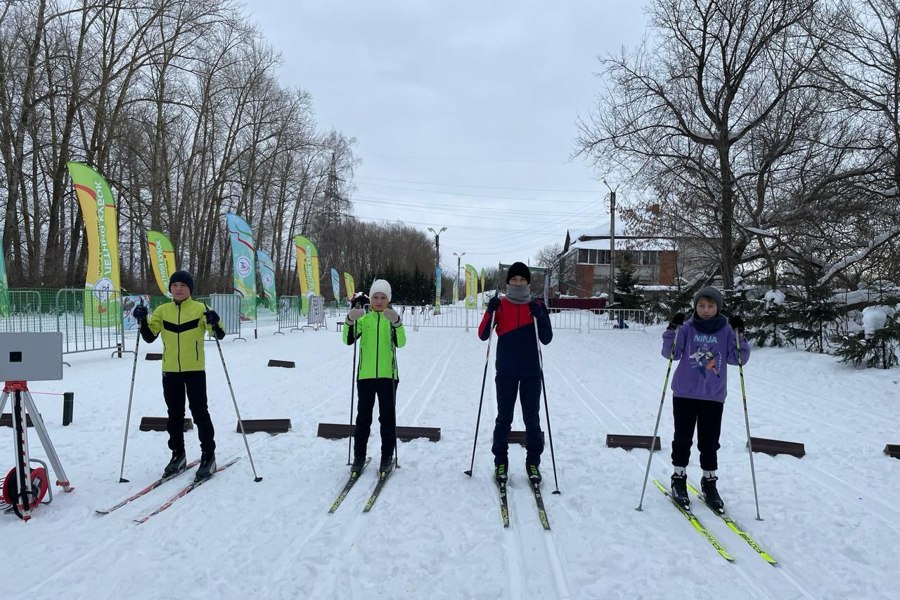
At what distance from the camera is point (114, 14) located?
80.3 feet

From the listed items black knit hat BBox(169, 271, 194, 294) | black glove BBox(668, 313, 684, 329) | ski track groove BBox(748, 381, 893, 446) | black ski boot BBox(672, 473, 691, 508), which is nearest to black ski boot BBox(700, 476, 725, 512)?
black ski boot BBox(672, 473, 691, 508)

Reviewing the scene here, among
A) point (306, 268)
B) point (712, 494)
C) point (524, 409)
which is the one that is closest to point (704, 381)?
point (712, 494)

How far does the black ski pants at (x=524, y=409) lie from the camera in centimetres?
460

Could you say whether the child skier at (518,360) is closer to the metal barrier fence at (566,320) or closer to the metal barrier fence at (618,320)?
the metal barrier fence at (618,320)

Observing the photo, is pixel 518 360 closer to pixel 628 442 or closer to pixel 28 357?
pixel 628 442

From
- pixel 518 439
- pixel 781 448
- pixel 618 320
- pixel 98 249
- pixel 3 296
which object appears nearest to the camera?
pixel 781 448

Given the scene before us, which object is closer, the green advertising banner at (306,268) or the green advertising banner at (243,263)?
the green advertising banner at (243,263)

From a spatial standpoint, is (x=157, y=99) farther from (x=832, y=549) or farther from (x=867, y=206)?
(x=832, y=549)

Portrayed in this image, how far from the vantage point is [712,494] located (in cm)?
421

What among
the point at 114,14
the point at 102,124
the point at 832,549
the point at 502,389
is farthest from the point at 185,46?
the point at 832,549

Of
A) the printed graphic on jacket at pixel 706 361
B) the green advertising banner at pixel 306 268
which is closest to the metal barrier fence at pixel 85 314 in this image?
the green advertising banner at pixel 306 268

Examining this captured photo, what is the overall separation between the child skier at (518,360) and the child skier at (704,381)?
109 centimetres

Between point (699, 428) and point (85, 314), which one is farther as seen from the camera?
point (85, 314)

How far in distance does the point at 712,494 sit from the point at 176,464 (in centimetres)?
462
